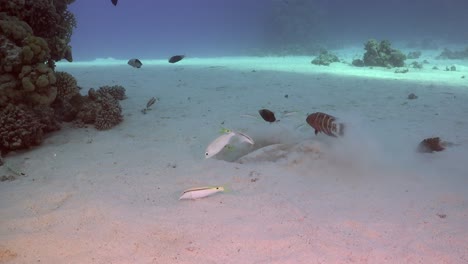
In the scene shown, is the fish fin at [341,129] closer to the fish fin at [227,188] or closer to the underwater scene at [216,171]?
the underwater scene at [216,171]

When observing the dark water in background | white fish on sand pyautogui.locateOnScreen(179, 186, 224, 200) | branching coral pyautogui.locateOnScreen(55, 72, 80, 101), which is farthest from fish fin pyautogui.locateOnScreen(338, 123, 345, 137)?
the dark water in background

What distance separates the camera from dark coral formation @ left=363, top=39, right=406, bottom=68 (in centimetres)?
1836

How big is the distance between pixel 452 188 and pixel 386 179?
2.54ft

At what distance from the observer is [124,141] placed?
6180mm

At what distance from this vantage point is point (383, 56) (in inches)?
726

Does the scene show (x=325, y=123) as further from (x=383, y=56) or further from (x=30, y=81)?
(x=383, y=56)

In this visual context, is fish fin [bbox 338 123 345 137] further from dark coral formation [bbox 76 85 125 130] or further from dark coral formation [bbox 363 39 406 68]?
dark coral formation [bbox 363 39 406 68]

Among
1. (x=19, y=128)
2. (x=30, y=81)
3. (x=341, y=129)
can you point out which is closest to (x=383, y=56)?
(x=341, y=129)

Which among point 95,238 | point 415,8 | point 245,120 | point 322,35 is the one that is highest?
point 415,8

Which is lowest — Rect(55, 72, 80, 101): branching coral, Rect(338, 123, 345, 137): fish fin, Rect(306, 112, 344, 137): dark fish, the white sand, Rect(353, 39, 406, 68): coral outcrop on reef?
the white sand

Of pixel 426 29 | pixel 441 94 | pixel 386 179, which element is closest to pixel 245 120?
pixel 386 179

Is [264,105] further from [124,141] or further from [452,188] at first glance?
[452,188]

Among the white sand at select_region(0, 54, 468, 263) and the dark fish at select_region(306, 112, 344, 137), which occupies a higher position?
the dark fish at select_region(306, 112, 344, 137)

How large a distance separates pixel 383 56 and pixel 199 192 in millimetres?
18041
